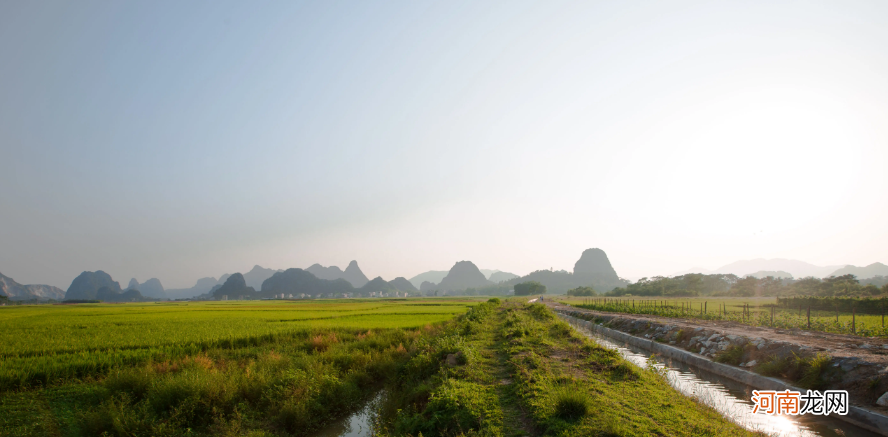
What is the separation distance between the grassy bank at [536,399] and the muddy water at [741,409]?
99cm

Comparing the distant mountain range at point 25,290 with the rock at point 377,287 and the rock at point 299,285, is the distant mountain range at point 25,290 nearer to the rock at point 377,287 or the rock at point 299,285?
the rock at point 299,285

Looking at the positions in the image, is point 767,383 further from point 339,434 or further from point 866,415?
point 339,434

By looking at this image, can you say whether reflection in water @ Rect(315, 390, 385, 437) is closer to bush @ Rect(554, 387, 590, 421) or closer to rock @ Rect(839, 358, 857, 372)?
bush @ Rect(554, 387, 590, 421)

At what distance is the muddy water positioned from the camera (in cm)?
653

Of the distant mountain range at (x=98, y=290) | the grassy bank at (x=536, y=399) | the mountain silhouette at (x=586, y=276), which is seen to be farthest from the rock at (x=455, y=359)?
the distant mountain range at (x=98, y=290)

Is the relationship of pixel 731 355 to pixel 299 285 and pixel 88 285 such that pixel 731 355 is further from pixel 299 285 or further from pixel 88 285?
pixel 88 285

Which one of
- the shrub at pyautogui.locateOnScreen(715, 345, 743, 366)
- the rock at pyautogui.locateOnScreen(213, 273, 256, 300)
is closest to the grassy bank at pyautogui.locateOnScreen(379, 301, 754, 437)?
the shrub at pyautogui.locateOnScreen(715, 345, 743, 366)

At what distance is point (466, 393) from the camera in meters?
6.85

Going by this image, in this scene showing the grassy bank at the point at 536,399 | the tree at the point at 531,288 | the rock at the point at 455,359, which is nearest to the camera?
the grassy bank at the point at 536,399

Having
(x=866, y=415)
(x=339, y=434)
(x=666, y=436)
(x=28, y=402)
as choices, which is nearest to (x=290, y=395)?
(x=339, y=434)

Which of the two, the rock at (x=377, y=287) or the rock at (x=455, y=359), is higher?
the rock at (x=455, y=359)

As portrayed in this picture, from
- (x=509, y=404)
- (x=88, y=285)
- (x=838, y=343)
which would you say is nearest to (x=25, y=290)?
(x=88, y=285)

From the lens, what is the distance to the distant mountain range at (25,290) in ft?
488

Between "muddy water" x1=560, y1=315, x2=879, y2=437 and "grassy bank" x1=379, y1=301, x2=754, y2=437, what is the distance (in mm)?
989
